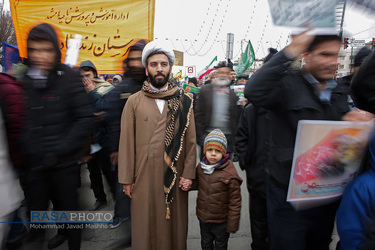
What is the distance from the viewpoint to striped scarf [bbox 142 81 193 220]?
2219 millimetres

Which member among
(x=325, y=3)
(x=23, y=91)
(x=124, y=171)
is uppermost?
(x=325, y=3)

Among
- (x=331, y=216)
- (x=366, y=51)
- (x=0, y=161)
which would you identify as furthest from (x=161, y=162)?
(x=366, y=51)

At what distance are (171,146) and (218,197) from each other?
0.64 m

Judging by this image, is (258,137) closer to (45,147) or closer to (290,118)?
(290,118)

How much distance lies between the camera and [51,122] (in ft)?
6.17

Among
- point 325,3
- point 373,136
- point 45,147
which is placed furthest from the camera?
point 45,147

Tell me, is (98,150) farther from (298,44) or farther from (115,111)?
(298,44)

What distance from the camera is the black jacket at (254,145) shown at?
231cm

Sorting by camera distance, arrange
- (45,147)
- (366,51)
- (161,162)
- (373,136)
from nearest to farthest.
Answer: (373,136) → (45,147) → (161,162) → (366,51)

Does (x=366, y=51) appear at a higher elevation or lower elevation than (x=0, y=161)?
higher

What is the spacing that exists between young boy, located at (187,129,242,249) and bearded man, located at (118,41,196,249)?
170 mm

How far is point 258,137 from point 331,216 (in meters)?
1.04

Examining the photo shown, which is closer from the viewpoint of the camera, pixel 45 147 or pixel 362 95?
pixel 362 95

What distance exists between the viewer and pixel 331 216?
1.44m
